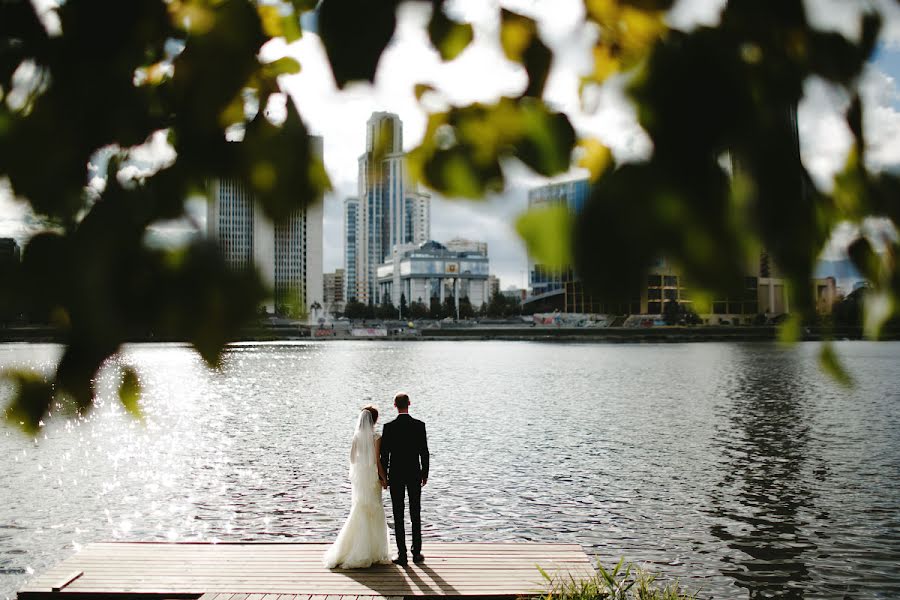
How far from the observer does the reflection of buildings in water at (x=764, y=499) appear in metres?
14.4

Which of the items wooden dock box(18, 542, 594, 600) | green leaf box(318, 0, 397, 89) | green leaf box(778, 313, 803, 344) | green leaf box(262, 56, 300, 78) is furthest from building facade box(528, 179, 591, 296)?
wooden dock box(18, 542, 594, 600)

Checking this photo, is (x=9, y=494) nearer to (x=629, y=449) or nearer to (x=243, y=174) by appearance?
(x=629, y=449)

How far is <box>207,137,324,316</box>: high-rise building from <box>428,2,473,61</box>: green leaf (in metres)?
0.48

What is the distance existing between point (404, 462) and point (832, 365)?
30.9 feet

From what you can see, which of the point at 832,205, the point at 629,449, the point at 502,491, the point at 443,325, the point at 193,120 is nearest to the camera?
the point at 193,120

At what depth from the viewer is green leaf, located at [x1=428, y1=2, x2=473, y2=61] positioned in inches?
68.8

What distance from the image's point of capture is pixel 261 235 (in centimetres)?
145

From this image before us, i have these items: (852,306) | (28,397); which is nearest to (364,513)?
(28,397)

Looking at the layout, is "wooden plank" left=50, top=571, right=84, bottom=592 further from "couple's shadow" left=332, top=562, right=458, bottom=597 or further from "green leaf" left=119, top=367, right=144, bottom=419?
"green leaf" left=119, top=367, right=144, bottom=419

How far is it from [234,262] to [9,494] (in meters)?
24.6

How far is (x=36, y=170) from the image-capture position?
139cm

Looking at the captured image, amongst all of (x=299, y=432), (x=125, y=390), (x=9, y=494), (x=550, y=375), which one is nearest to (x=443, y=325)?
(x=550, y=375)

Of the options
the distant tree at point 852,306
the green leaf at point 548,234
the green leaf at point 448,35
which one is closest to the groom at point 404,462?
the distant tree at point 852,306

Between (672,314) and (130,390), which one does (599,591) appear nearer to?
(130,390)
